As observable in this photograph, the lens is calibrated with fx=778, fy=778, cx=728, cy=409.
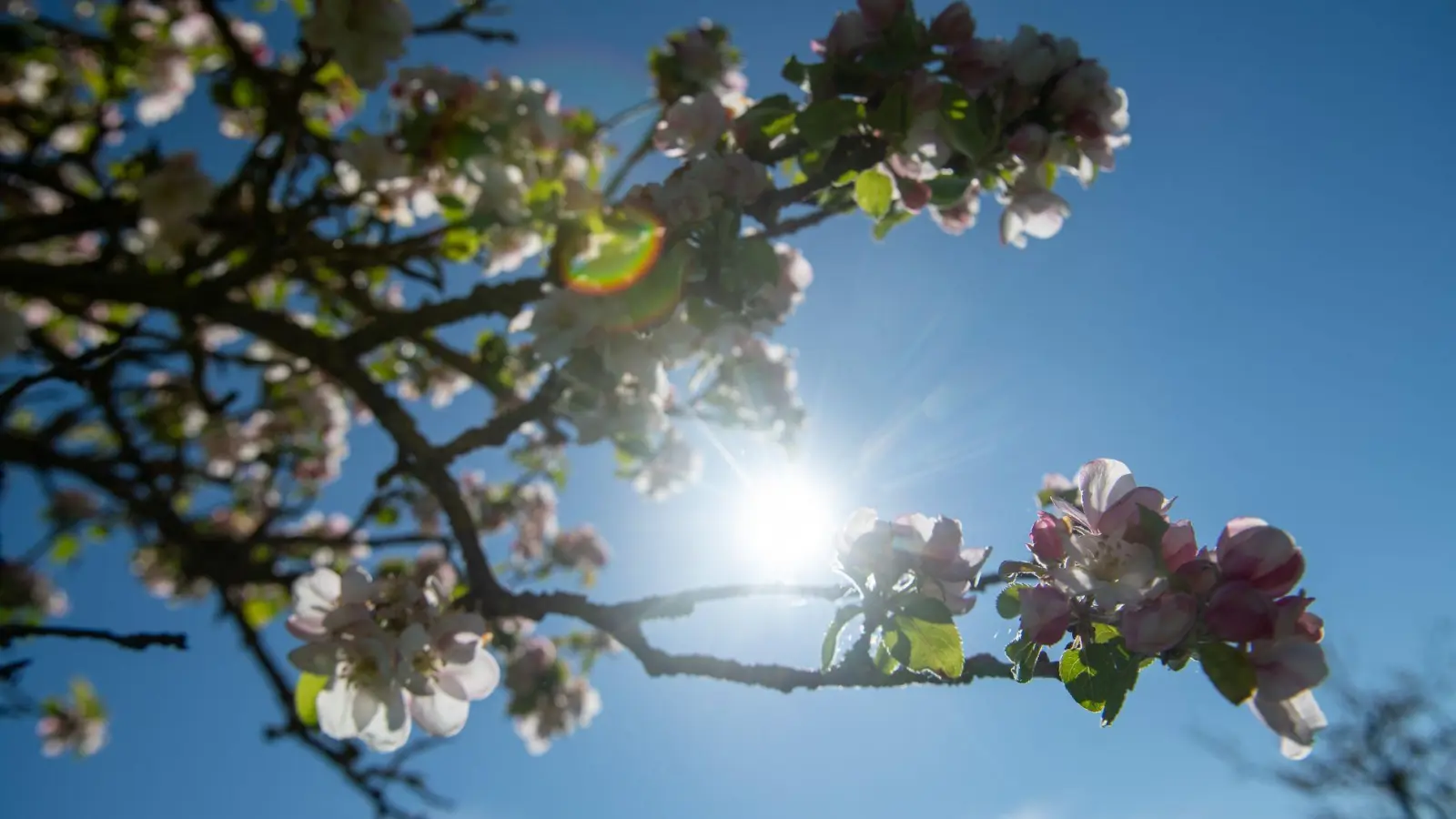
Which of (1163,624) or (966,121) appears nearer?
(1163,624)

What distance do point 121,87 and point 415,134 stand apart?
2.71m

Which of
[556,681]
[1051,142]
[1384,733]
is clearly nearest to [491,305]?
[1051,142]

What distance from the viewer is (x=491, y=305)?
230 centimetres

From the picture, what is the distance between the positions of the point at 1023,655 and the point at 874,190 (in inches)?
48.5

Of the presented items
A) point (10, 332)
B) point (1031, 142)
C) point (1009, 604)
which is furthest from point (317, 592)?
point (10, 332)

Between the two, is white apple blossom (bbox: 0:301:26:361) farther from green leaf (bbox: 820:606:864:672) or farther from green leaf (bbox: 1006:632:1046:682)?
green leaf (bbox: 1006:632:1046:682)

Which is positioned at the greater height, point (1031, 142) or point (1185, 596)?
point (1031, 142)

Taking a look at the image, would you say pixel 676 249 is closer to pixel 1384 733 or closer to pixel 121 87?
pixel 121 87

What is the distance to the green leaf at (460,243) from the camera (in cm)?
310

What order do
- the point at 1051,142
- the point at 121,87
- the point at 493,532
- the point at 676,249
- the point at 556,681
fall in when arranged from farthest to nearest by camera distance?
the point at 493,532
the point at 556,681
the point at 121,87
the point at 1051,142
the point at 676,249

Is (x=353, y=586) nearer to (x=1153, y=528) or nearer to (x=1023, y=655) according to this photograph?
(x=1023, y=655)

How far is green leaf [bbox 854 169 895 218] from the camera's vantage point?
185cm

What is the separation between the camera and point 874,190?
6.08 ft

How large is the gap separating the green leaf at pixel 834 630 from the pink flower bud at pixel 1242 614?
0.44 metres
